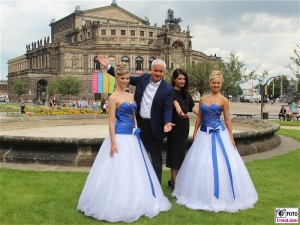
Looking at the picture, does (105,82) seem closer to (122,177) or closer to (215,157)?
(215,157)

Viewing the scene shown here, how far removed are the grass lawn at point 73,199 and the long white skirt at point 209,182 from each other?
17 cm

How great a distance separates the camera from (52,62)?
8300 centimetres

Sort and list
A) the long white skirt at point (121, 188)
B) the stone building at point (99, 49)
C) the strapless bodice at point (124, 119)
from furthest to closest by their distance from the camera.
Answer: the stone building at point (99, 49) < the strapless bodice at point (124, 119) < the long white skirt at point (121, 188)

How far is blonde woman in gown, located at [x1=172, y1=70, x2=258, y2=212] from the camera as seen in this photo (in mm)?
5809

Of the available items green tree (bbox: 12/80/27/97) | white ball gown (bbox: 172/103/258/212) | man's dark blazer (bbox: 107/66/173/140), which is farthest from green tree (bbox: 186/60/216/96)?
green tree (bbox: 12/80/27/97)

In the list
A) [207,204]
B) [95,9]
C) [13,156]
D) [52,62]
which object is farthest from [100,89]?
[207,204]

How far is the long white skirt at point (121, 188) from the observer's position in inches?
207

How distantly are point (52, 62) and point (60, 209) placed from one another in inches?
3192

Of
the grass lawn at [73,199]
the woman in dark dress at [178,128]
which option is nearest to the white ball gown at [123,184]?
the grass lawn at [73,199]

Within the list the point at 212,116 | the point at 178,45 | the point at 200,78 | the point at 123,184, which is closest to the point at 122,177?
the point at 123,184

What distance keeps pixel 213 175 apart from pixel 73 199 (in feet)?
7.81

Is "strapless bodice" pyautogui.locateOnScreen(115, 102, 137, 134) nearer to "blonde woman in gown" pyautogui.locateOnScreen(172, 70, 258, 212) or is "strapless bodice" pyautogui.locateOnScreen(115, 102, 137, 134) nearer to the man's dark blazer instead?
the man's dark blazer

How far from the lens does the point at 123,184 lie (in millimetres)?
5320

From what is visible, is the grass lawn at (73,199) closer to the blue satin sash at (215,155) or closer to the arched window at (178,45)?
the blue satin sash at (215,155)
